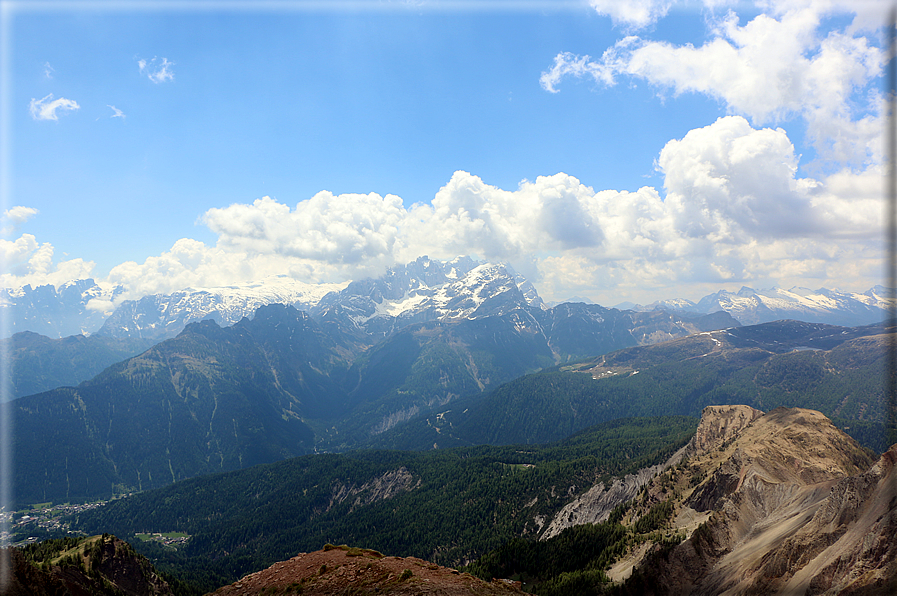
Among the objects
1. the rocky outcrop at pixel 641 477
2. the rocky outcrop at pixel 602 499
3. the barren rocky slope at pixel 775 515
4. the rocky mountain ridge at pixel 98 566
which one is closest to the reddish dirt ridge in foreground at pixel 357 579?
the rocky mountain ridge at pixel 98 566

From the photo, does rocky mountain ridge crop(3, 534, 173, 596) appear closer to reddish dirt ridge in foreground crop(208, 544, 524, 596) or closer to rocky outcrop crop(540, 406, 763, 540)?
reddish dirt ridge in foreground crop(208, 544, 524, 596)

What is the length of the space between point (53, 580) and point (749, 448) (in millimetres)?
128127

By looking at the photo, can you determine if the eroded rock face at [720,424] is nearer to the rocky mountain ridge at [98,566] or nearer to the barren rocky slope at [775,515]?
the barren rocky slope at [775,515]

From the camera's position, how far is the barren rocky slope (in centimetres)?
3875

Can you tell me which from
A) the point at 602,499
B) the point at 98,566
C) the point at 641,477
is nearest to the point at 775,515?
the point at 641,477

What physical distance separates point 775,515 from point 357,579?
70.0 m

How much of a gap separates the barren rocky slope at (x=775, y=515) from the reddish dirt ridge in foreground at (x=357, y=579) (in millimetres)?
30141

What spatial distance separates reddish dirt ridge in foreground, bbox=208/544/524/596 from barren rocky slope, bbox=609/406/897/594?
1187 inches

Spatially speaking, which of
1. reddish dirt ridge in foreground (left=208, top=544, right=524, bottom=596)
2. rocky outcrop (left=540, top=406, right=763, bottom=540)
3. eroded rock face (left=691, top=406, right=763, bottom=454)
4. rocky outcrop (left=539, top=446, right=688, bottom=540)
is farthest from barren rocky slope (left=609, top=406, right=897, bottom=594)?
reddish dirt ridge in foreground (left=208, top=544, right=524, bottom=596)

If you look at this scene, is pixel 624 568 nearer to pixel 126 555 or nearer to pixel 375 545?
pixel 126 555

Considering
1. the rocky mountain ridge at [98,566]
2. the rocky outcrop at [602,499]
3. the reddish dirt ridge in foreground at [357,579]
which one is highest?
the reddish dirt ridge in foreground at [357,579]

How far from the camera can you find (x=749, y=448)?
94.7 m

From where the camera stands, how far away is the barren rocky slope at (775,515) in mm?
38750

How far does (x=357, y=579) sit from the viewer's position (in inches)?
1992
